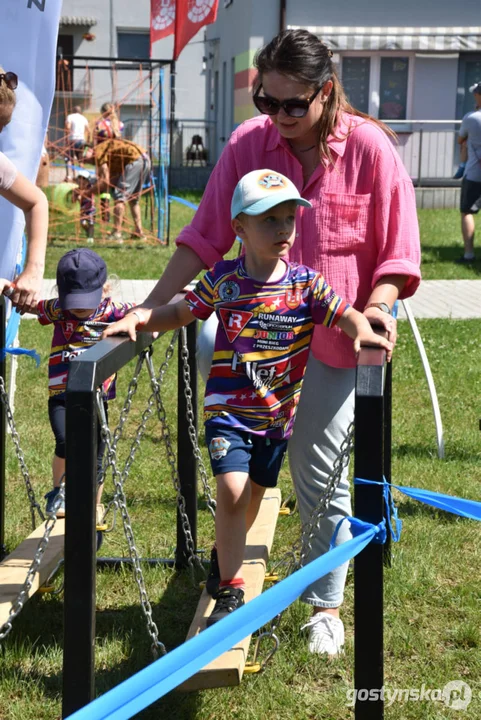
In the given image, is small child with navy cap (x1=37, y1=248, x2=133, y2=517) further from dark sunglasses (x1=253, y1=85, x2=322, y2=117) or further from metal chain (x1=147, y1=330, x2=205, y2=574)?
dark sunglasses (x1=253, y1=85, x2=322, y2=117)

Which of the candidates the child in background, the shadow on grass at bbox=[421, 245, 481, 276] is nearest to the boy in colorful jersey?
the shadow on grass at bbox=[421, 245, 481, 276]

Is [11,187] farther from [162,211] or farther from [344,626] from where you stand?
[162,211]

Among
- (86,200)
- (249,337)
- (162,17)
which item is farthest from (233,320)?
(162,17)

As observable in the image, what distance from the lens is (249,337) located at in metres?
3.07

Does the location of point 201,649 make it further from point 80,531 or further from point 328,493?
point 328,493

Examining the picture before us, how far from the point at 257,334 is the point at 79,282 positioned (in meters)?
1.16

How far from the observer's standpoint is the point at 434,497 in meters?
2.68

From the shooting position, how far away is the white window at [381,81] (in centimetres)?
2240

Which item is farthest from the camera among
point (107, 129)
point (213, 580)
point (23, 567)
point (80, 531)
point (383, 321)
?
point (107, 129)

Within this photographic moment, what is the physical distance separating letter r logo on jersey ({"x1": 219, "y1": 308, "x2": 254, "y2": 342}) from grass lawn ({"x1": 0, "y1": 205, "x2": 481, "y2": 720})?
46.4 inches

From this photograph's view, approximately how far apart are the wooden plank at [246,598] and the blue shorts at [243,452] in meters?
0.34

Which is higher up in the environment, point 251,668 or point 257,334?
point 257,334

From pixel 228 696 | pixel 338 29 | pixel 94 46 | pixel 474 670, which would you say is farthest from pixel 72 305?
pixel 94 46

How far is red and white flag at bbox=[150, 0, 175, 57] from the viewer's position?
14.7 m
